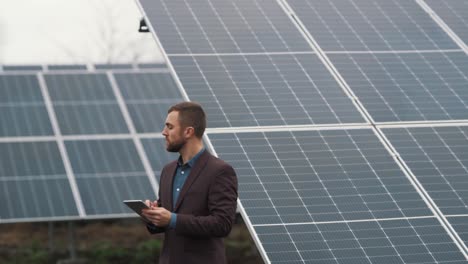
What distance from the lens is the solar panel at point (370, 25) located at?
48.0ft

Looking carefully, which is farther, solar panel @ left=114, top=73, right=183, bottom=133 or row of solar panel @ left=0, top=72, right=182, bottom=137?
solar panel @ left=114, top=73, right=183, bottom=133

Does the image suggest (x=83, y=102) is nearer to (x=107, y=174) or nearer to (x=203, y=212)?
(x=107, y=174)

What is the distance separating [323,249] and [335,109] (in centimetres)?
237

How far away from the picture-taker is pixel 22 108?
2184 centimetres

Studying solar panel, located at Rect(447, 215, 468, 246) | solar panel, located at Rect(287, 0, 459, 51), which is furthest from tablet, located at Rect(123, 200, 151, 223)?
solar panel, located at Rect(287, 0, 459, 51)

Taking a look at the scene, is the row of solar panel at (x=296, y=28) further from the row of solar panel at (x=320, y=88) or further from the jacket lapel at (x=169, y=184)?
the jacket lapel at (x=169, y=184)

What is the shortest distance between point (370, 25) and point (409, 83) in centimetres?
152

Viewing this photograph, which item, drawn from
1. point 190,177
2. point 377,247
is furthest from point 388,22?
point 190,177

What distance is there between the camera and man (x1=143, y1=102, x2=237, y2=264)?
8562 millimetres

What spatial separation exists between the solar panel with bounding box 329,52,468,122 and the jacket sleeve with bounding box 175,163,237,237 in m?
4.53

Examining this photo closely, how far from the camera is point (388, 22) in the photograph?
15.3 metres

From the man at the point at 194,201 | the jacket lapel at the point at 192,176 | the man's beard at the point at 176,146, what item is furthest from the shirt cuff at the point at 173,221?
the man's beard at the point at 176,146

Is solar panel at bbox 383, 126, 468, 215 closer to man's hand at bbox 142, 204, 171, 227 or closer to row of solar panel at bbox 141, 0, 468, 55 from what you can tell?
row of solar panel at bbox 141, 0, 468, 55

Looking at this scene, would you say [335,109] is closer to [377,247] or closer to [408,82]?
[408,82]
